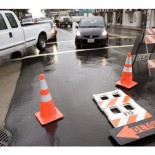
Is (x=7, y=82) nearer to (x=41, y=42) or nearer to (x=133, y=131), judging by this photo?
(x=133, y=131)

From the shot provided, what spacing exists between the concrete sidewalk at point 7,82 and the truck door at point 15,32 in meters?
0.84

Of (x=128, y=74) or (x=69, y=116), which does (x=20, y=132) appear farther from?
(x=128, y=74)

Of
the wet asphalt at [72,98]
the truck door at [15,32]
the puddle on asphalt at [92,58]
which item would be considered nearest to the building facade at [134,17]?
the puddle on asphalt at [92,58]

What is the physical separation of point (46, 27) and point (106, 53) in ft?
11.6

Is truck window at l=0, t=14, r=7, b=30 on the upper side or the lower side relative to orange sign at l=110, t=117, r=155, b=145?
upper

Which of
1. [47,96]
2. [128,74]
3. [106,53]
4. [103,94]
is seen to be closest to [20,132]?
[47,96]

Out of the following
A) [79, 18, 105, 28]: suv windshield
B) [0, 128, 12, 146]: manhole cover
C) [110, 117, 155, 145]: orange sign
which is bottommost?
[0, 128, 12, 146]: manhole cover

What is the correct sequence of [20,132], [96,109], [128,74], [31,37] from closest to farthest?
1. [20,132]
2. [96,109]
3. [128,74]
4. [31,37]

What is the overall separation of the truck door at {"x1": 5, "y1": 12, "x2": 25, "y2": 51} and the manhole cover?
4461mm

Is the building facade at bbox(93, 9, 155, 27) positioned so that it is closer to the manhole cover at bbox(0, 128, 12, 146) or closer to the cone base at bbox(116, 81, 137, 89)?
the cone base at bbox(116, 81, 137, 89)

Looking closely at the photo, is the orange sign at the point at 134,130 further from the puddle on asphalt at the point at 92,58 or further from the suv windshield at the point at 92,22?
the suv windshield at the point at 92,22

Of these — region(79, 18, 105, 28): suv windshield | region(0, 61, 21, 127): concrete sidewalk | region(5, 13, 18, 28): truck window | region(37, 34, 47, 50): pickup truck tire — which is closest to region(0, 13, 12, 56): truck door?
region(5, 13, 18, 28): truck window

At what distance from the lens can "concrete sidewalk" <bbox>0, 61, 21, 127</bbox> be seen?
3.93 meters

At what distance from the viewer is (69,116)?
3492mm
